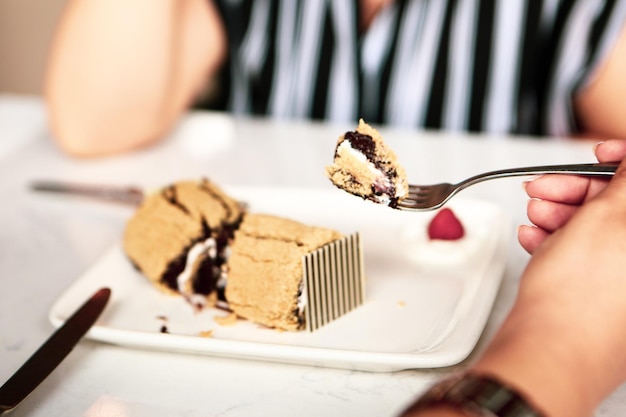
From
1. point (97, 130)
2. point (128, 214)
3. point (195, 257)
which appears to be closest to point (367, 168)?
point (195, 257)

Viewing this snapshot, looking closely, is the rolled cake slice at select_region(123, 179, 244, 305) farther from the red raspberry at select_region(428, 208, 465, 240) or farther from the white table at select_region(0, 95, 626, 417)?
the red raspberry at select_region(428, 208, 465, 240)

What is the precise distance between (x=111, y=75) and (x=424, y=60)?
2.11 ft

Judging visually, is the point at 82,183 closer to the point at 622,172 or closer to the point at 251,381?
the point at 251,381

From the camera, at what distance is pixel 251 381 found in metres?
0.85

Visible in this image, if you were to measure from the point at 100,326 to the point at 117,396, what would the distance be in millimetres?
95

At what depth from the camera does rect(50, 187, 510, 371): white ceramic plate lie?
2.76 feet

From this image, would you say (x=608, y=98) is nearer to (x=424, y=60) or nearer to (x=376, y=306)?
(x=424, y=60)

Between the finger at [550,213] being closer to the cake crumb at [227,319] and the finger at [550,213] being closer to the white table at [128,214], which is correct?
the white table at [128,214]

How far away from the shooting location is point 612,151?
830 millimetres

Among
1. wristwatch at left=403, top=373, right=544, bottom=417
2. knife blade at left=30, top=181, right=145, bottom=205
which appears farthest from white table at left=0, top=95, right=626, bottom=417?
wristwatch at left=403, top=373, right=544, bottom=417

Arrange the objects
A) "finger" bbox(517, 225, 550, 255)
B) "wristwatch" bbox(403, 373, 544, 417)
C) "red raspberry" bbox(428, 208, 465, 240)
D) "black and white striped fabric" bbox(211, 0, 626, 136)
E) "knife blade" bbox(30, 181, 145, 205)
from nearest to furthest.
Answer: "wristwatch" bbox(403, 373, 544, 417), "finger" bbox(517, 225, 550, 255), "red raspberry" bbox(428, 208, 465, 240), "knife blade" bbox(30, 181, 145, 205), "black and white striped fabric" bbox(211, 0, 626, 136)

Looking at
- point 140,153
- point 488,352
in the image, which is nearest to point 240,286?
point 488,352

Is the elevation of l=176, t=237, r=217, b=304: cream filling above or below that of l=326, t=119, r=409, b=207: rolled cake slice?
below

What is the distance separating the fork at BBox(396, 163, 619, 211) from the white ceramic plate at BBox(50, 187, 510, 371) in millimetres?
126
